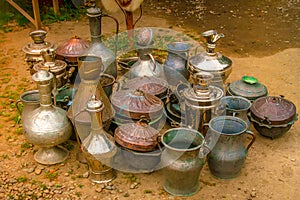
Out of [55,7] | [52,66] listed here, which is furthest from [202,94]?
[55,7]

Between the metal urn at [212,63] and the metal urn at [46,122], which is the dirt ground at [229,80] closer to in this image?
→ the metal urn at [46,122]

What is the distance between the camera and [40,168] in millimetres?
4488

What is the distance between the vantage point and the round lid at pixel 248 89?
5.09 m

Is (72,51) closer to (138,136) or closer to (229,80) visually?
(138,136)

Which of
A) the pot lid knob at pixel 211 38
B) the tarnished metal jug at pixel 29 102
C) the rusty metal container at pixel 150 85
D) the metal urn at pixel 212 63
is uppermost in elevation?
the pot lid knob at pixel 211 38

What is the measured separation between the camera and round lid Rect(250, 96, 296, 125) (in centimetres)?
473

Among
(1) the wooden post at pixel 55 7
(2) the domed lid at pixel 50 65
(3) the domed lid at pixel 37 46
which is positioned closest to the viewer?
(2) the domed lid at pixel 50 65

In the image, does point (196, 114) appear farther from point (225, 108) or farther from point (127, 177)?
point (127, 177)

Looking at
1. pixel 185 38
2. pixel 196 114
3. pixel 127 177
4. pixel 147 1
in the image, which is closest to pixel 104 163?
pixel 127 177

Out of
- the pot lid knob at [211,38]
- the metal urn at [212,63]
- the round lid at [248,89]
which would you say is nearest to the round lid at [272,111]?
the round lid at [248,89]

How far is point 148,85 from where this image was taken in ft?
15.9

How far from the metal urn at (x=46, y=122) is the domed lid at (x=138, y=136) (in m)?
0.59

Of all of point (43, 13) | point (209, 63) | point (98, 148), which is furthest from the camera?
point (43, 13)

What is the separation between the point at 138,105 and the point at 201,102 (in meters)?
0.65
